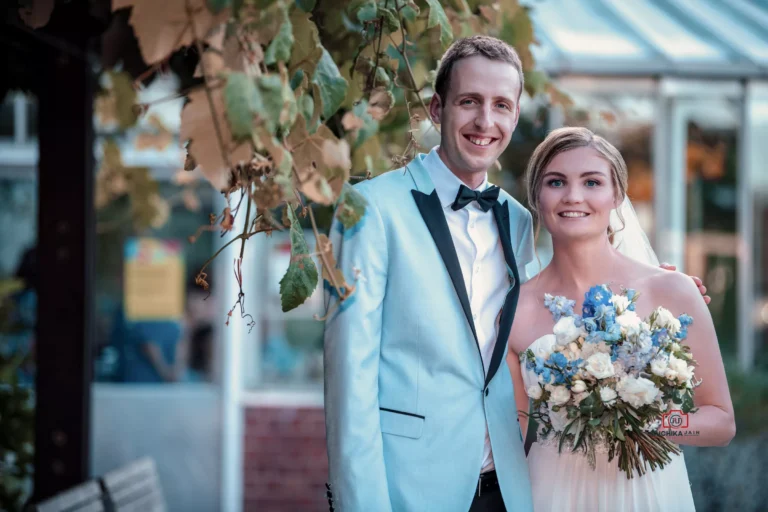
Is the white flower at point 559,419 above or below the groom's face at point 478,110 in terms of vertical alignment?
below

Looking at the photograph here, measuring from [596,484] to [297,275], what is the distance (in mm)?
1196

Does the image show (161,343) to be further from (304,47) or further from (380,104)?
(304,47)

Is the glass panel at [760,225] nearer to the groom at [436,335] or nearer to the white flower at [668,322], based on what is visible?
the white flower at [668,322]

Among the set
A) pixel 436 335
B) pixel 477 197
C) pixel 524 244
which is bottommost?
pixel 436 335

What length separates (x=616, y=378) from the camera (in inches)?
87.3

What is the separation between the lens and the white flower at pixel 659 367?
2.16m

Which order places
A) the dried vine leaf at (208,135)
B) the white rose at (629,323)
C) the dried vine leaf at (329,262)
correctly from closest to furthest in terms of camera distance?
the dried vine leaf at (208,135) < the dried vine leaf at (329,262) < the white rose at (629,323)

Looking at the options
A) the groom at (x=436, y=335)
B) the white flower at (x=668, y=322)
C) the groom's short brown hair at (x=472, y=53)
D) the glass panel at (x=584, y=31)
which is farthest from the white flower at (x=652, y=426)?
the glass panel at (x=584, y=31)

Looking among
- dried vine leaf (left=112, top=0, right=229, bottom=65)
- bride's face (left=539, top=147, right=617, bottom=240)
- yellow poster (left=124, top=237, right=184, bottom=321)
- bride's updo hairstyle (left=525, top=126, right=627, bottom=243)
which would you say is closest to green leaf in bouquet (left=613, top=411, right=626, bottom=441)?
bride's face (left=539, top=147, right=617, bottom=240)

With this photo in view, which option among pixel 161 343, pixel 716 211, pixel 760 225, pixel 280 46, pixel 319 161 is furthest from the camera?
pixel 161 343

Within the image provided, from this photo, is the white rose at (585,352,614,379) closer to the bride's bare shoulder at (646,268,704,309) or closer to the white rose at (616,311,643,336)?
the white rose at (616,311,643,336)

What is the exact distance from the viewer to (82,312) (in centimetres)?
333

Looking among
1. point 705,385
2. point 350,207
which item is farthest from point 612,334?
point 350,207

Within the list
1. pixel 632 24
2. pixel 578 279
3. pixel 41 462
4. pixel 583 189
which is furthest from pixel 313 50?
pixel 632 24
